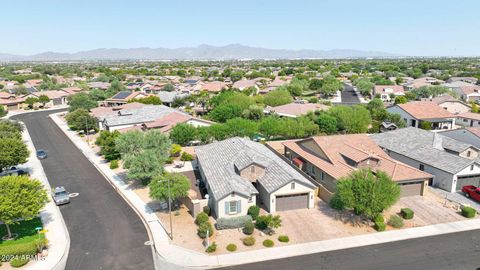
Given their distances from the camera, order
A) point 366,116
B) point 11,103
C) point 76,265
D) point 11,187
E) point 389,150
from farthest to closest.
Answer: point 11,103, point 366,116, point 389,150, point 11,187, point 76,265

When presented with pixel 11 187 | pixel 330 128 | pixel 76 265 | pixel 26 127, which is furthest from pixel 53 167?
pixel 330 128

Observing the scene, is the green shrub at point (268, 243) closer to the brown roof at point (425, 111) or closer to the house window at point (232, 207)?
the house window at point (232, 207)

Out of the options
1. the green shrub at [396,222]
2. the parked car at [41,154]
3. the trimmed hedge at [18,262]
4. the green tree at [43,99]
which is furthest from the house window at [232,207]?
the green tree at [43,99]

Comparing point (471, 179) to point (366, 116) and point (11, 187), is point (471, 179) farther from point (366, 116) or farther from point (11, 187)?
point (11, 187)

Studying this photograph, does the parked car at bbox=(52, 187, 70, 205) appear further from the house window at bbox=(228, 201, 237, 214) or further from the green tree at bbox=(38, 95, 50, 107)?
the green tree at bbox=(38, 95, 50, 107)

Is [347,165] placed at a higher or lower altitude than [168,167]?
higher

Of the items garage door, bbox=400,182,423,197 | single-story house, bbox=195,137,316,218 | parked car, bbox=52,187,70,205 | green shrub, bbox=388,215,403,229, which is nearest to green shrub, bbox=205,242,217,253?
single-story house, bbox=195,137,316,218
